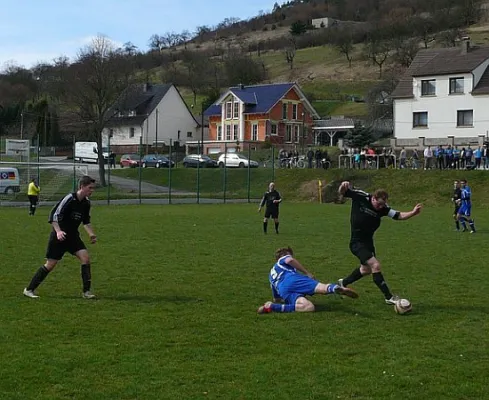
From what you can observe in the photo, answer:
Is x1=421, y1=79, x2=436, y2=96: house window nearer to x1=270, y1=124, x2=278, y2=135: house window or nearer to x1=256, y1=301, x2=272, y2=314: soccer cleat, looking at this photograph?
x1=270, y1=124, x2=278, y2=135: house window

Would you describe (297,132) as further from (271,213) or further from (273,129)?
(271,213)

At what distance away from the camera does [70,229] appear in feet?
36.8

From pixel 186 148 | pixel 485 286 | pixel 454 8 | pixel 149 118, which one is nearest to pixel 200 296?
pixel 485 286

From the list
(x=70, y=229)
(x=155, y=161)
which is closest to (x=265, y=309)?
(x=70, y=229)

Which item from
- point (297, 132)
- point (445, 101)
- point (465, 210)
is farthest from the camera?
point (297, 132)

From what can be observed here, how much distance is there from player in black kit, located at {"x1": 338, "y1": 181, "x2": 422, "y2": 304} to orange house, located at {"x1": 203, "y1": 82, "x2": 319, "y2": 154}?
65.5m

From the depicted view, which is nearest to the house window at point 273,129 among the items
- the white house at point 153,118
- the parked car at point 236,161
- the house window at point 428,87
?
the white house at point 153,118

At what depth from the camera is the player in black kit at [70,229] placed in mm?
11086

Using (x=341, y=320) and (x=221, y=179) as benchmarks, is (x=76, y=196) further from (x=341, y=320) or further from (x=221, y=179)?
(x=221, y=179)

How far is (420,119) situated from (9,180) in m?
32.8

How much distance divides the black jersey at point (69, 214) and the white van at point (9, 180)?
111 feet

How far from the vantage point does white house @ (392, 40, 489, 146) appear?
56875mm

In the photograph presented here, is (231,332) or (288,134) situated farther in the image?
(288,134)

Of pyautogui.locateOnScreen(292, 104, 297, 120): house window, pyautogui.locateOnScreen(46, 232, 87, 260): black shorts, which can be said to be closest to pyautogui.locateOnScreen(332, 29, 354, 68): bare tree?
pyautogui.locateOnScreen(292, 104, 297, 120): house window
